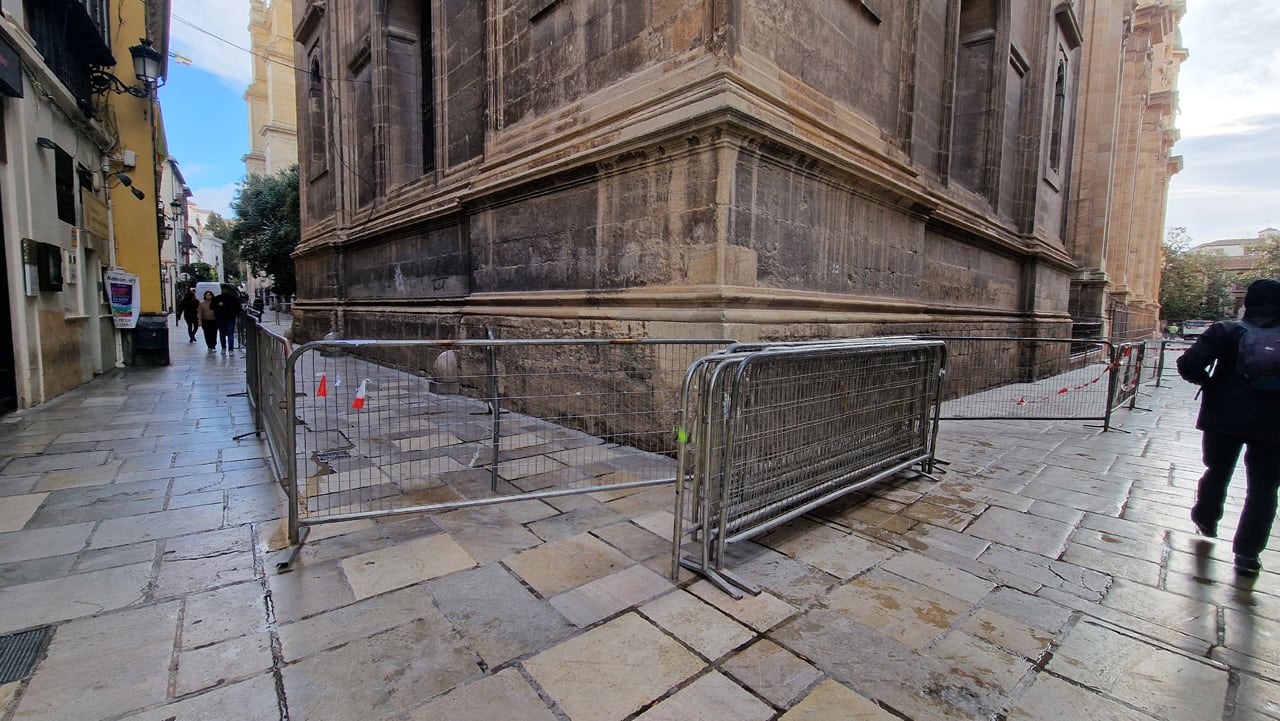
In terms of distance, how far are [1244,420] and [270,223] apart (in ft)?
118

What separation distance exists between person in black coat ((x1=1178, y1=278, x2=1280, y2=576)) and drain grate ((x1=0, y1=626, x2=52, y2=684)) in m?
5.91

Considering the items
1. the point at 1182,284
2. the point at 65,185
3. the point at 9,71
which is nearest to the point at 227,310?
the point at 65,185

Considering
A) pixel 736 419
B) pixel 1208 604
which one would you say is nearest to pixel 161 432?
pixel 736 419

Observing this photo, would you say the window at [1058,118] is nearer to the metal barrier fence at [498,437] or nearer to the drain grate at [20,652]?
the metal barrier fence at [498,437]

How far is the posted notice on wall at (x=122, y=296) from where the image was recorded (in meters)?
10.0

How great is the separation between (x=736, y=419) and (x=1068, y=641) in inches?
69.7

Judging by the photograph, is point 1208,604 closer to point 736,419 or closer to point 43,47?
point 736,419

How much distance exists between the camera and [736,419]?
3043 mm

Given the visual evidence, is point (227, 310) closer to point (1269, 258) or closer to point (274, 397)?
point (274, 397)

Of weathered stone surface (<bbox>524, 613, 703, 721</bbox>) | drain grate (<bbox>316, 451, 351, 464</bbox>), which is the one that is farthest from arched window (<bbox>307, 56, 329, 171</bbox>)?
weathered stone surface (<bbox>524, 613, 703, 721</bbox>)

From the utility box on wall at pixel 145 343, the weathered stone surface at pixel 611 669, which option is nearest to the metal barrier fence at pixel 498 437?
the weathered stone surface at pixel 611 669

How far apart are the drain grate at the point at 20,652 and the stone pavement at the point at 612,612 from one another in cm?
4

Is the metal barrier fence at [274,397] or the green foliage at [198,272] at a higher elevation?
the green foliage at [198,272]

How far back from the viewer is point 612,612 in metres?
2.57
